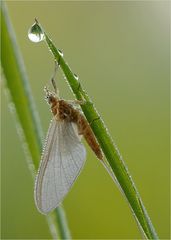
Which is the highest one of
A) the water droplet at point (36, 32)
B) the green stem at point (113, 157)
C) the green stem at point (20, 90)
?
the water droplet at point (36, 32)

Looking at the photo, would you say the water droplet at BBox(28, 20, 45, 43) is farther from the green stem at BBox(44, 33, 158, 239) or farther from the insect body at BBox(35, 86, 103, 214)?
the insect body at BBox(35, 86, 103, 214)

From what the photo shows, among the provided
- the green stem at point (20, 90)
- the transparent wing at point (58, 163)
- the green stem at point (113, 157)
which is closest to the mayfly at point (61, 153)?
the transparent wing at point (58, 163)

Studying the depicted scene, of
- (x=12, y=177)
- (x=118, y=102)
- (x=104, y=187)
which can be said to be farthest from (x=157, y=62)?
(x=12, y=177)

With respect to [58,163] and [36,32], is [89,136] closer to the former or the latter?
[58,163]

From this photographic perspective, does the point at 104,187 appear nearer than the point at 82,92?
No

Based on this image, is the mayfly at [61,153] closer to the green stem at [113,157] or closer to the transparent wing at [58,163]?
the transparent wing at [58,163]

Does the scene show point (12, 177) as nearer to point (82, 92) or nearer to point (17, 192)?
point (17, 192)

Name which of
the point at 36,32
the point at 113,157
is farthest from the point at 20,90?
the point at 113,157
